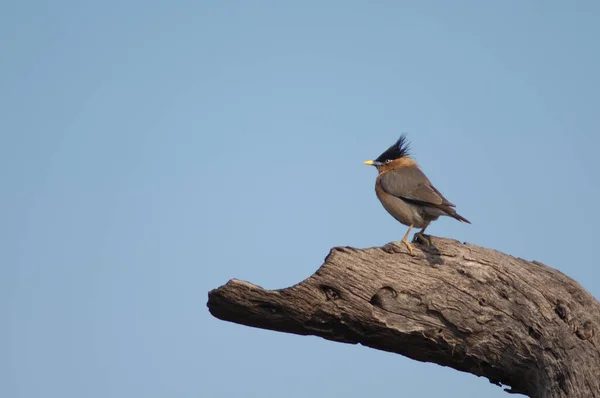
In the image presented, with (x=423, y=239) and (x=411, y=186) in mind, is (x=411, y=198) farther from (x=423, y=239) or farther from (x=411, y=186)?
(x=423, y=239)

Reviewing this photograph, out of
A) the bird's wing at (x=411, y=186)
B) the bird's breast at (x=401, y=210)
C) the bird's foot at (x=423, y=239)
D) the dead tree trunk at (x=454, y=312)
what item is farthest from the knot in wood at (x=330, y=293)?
the bird's breast at (x=401, y=210)

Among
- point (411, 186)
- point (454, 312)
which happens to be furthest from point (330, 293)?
point (411, 186)

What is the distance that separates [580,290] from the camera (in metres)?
7.62

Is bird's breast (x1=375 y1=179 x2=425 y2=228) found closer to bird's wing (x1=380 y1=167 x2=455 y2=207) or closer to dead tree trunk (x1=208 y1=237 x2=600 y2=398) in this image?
A: bird's wing (x1=380 y1=167 x2=455 y2=207)

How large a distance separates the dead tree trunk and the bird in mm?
810

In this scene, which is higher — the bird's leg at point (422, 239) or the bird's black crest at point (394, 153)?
the bird's black crest at point (394, 153)

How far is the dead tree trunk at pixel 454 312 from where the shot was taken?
6.89 m

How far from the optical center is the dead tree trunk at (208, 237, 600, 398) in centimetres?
689

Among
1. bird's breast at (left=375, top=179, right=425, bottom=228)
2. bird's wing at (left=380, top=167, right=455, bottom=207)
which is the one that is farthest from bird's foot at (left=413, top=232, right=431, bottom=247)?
bird's breast at (left=375, top=179, right=425, bottom=228)

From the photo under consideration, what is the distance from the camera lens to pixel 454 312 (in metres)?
7.24

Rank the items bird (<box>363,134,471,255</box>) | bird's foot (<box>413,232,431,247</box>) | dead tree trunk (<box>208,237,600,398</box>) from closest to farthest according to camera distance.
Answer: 1. dead tree trunk (<box>208,237,600,398</box>)
2. bird's foot (<box>413,232,431,247</box>)
3. bird (<box>363,134,471,255</box>)

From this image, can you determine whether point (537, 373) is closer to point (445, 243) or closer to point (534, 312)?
point (534, 312)

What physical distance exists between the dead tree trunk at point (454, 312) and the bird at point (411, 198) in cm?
81

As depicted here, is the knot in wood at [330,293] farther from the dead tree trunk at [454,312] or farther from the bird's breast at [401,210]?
the bird's breast at [401,210]
